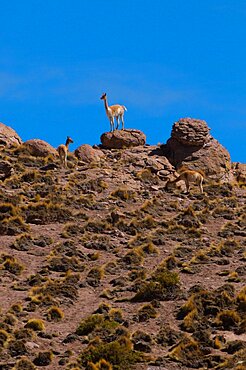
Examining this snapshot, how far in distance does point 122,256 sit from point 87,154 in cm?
1405

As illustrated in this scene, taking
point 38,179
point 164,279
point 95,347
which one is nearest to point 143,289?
point 164,279

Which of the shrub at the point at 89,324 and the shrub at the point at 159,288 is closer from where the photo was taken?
the shrub at the point at 89,324

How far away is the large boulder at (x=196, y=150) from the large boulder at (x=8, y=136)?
26.5 feet

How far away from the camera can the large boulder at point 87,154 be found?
175ft

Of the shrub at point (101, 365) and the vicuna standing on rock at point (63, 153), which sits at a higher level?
the vicuna standing on rock at point (63, 153)

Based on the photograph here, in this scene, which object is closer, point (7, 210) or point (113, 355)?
point (113, 355)

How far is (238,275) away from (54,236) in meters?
8.77

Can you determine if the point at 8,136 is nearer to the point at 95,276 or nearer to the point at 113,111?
the point at 113,111

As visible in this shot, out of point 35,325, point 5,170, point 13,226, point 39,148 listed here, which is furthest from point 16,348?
point 39,148

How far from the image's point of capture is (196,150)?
178ft

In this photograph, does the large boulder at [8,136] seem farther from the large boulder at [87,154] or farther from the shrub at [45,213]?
the shrub at [45,213]

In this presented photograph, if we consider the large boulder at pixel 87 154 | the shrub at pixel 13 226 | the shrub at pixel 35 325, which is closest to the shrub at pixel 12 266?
the shrub at pixel 13 226

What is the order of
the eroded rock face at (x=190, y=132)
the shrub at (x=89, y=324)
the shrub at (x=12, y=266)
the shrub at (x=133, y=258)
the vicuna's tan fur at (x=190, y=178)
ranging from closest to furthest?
the shrub at (x=89, y=324) → the shrub at (x=12, y=266) → the shrub at (x=133, y=258) → the vicuna's tan fur at (x=190, y=178) → the eroded rock face at (x=190, y=132)

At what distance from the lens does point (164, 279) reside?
36.0m
